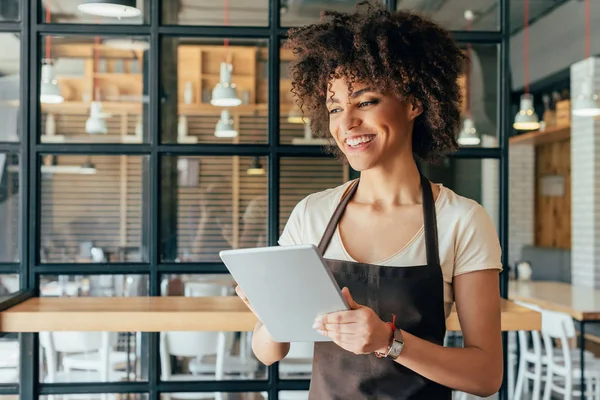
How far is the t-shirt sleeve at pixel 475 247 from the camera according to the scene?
4.84 feet

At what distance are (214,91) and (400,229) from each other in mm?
1370

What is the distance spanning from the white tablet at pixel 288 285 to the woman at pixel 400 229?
0.10 m

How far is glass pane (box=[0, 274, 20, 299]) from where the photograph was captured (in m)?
2.70

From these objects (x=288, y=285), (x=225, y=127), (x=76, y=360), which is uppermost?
(x=225, y=127)

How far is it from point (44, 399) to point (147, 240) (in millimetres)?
746

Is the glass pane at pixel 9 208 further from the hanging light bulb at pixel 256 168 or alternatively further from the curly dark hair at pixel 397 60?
the curly dark hair at pixel 397 60

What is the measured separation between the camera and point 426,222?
1527 mm

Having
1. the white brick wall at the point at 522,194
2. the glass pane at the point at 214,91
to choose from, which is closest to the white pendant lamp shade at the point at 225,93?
the glass pane at the point at 214,91

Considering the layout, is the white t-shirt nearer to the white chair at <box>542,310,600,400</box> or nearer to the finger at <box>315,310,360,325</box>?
the finger at <box>315,310,360,325</box>

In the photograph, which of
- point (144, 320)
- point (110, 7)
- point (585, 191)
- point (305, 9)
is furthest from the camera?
point (585, 191)

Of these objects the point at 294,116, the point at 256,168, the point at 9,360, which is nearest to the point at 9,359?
the point at 9,360

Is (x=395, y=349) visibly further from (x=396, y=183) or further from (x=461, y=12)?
(x=461, y=12)

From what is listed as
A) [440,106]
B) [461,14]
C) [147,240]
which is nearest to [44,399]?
[147,240]

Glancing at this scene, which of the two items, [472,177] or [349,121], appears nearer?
[349,121]
